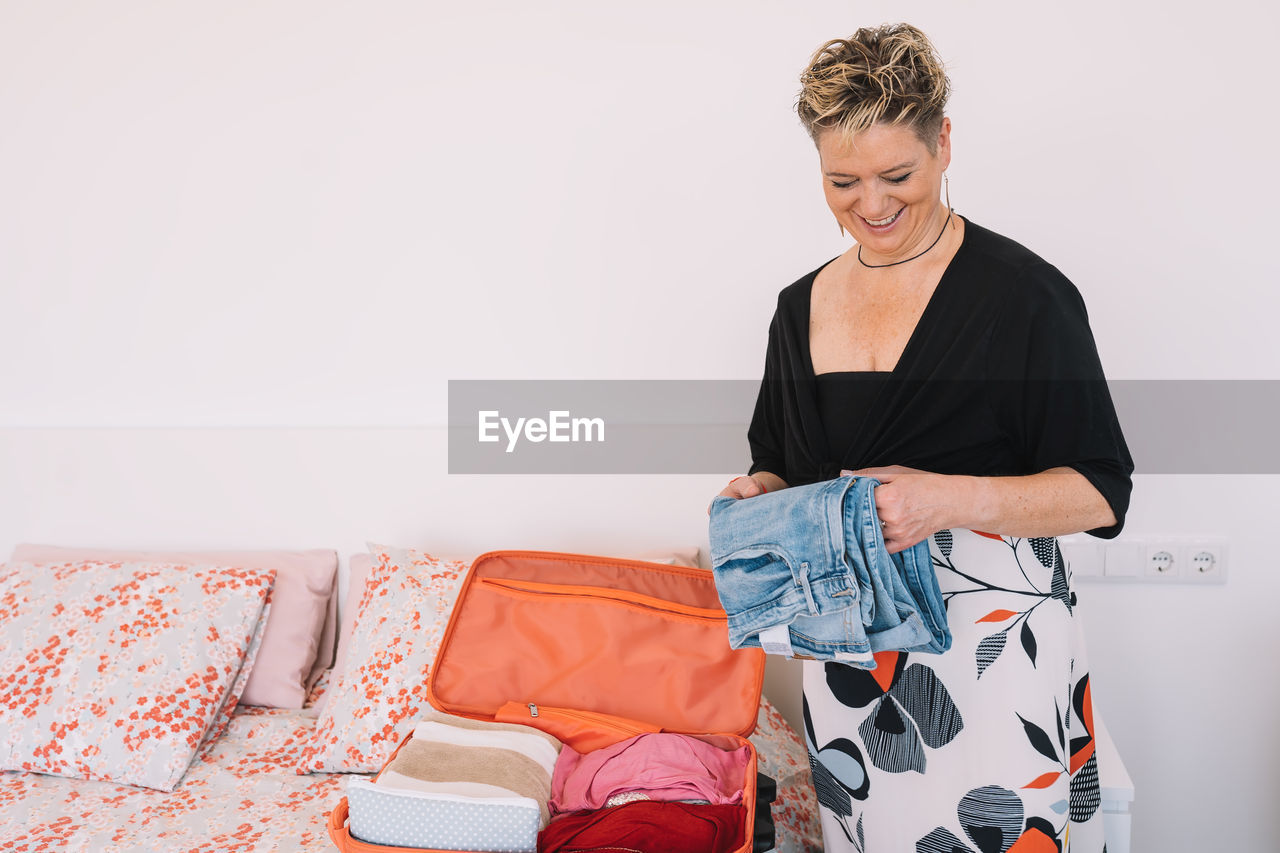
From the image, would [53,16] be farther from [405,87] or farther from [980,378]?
[980,378]

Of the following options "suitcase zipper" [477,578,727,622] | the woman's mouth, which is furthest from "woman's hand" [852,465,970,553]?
"suitcase zipper" [477,578,727,622]

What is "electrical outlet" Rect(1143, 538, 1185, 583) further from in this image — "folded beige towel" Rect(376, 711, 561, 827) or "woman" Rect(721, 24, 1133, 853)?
"folded beige towel" Rect(376, 711, 561, 827)

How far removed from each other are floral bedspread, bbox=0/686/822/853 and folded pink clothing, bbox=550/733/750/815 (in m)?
0.19

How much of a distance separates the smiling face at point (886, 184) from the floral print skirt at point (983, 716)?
370 millimetres

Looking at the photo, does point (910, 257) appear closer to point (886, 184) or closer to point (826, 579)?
point (886, 184)

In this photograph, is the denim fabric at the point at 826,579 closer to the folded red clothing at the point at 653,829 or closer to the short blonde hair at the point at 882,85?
the folded red clothing at the point at 653,829

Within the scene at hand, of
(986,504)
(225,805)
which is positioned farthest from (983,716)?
(225,805)

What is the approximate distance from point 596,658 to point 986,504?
70 centimetres

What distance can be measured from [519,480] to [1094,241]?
3.92 ft

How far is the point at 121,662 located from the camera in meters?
1.72

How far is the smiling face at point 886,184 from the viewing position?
1091 millimetres

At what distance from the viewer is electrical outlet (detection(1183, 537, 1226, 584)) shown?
1.81 metres

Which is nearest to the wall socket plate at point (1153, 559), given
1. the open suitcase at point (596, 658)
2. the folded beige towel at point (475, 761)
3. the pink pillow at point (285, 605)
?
the open suitcase at point (596, 658)

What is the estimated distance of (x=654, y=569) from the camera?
161 centimetres
